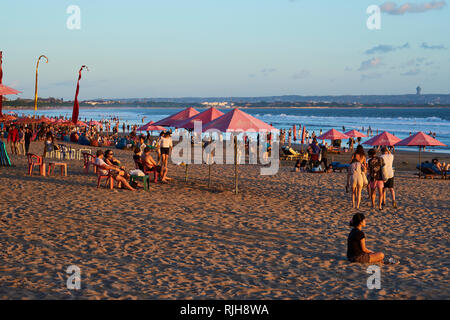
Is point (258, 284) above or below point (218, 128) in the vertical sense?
below

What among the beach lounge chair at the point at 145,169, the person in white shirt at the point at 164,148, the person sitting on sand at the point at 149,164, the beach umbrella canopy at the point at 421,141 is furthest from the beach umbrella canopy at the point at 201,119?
the beach umbrella canopy at the point at 421,141

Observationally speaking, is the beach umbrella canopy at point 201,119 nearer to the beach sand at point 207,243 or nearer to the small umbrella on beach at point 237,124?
the small umbrella on beach at point 237,124

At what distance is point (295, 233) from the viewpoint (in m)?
8.64

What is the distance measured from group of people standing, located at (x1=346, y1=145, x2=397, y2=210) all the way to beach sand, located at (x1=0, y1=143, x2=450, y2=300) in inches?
18.8

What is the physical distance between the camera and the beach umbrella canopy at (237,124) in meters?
11.8

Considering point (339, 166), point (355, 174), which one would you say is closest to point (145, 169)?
point (355, 174)

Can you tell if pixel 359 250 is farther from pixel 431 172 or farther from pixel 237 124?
pixel 431 172

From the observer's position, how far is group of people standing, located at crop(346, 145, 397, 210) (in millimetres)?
10695

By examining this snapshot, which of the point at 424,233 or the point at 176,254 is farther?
the point at 424,233

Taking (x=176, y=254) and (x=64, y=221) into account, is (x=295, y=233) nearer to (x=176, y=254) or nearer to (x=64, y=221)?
(x=176, y=254)
